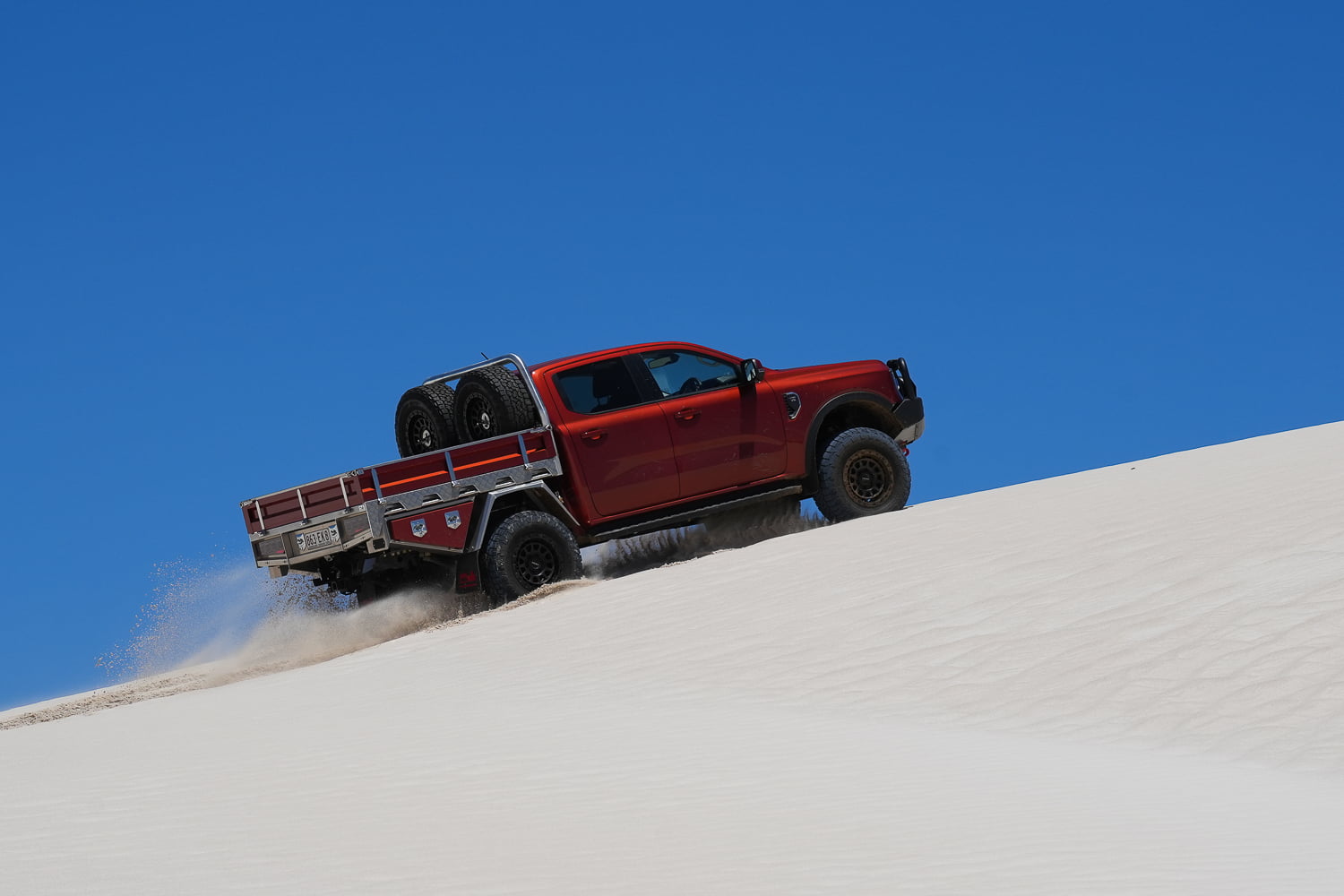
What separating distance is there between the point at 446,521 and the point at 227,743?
3.70 m

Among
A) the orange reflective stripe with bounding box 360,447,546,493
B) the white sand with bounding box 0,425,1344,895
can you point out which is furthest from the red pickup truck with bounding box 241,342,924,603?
the white sand with bounding box 0,425,1344,895

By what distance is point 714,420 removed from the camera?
1246 centimetres

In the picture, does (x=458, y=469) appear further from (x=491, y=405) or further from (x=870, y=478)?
(x=870, y=478)

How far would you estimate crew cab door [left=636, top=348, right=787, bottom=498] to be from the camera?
12312 millimetres

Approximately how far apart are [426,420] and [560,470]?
1445mm

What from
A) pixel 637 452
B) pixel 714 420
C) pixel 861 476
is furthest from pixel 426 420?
pixel 861 476

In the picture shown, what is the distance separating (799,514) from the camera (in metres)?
13.7

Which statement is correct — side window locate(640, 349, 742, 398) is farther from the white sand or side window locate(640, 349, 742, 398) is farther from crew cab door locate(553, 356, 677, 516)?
the white sand

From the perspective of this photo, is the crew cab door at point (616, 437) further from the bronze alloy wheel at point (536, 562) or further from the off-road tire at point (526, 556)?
the bronze alloy wheel at point (536, 562)

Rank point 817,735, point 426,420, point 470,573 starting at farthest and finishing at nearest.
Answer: point 426,420
point 470,573
point 817,735

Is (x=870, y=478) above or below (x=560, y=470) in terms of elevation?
below

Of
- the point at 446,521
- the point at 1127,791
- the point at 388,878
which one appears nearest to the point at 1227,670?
the point at 1127,791

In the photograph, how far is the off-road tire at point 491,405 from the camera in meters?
11.8

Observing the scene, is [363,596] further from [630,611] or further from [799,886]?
[799,886]
